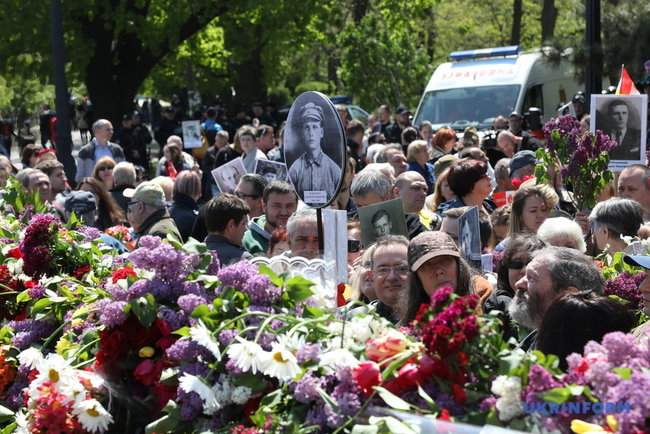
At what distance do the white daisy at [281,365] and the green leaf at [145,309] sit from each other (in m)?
0.78

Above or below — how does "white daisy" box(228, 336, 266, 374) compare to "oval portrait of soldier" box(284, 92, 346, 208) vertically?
below

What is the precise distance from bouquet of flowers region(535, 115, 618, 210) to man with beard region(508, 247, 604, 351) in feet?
12.6

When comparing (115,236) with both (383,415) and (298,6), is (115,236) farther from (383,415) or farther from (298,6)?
(298,6)

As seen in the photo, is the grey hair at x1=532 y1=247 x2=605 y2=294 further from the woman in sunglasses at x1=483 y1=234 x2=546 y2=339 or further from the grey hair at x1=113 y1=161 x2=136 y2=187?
the grey hair at x1=113 y1=161 x2=136 y2=187

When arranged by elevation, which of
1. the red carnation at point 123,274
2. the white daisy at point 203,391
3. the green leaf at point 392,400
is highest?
the red carnation at point 123,274

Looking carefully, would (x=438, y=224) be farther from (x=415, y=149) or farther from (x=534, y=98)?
(x=534, y=98)

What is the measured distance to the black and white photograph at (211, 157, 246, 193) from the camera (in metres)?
11.5

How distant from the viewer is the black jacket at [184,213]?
10.0 metres

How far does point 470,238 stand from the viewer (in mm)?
6949

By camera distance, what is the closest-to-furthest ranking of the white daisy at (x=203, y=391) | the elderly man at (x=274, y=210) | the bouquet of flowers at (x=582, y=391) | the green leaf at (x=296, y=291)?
the bouquet of flowers at (x=582, y=391)
the white daisy at (x=203, y=391)
the green leaf at (x=296, y=291)
the elderly man at (x=274, y=210)

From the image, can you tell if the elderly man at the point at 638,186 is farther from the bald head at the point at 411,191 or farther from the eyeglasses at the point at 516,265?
the eyeglasses at the point at 516,265

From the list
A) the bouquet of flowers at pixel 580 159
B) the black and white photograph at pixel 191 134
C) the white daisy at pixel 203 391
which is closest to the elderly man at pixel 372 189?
the bouquet of flowers at pixel 580 159

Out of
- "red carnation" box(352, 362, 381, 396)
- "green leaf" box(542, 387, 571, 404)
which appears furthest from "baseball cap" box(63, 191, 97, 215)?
"green leaf" box(542, 387, 571, 404)

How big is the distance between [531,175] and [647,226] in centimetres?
349
